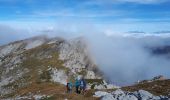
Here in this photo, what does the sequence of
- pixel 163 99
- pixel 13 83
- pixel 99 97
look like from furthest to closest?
pixel 13 83 → pixel 99 97 → pixel 163 99

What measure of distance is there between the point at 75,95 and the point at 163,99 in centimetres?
1942

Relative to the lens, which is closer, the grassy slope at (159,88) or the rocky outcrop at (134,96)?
the rocky outcrop at (134,96)

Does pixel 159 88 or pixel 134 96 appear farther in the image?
pixel 159 88

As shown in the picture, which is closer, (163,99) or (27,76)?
(163,99)

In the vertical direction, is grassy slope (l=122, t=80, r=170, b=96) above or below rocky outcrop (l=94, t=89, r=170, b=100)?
above

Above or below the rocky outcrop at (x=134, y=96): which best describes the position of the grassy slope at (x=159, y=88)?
above

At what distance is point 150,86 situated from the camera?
74.9 m

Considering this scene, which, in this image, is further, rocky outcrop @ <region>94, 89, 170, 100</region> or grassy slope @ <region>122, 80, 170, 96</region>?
grassy slope @ <region>122, 80, 170, 96</region>

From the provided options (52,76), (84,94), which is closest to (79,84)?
(84,94)

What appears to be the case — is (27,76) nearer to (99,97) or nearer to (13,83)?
(13,83)

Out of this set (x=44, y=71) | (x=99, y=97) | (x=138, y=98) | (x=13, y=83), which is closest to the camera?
(x=138, y=98)

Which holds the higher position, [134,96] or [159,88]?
[159,88]

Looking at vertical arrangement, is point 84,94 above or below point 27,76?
below

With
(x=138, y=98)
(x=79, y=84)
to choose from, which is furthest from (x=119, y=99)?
(x=79, y=84)
